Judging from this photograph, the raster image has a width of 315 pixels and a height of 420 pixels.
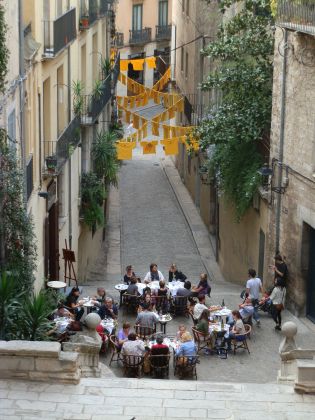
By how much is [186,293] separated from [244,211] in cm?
518

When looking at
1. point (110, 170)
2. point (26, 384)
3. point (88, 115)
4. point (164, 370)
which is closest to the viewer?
point (26, 384)

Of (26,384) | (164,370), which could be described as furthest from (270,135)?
(26,384)

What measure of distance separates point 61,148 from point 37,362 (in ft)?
34.9

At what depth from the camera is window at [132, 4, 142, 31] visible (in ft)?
195

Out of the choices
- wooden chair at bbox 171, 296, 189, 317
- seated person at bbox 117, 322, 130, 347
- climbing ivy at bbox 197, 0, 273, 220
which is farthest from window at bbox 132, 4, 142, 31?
seated person at bbox 117, 322, 130, 347

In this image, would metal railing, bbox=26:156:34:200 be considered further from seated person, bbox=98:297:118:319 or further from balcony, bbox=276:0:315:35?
balcony, bbox=276:0:315:35

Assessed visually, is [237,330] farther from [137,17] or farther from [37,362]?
[137,17]

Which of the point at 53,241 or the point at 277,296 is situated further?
the point at 53,241

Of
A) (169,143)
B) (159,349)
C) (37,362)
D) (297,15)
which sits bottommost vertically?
(159,349)

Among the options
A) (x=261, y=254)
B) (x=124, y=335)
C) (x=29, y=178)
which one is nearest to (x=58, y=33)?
(x=29, y=178)

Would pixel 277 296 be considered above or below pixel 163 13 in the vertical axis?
below

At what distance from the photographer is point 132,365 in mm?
17578

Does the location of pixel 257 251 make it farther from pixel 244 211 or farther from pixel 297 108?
pixel 297 108

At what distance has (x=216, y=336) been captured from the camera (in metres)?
19.4
